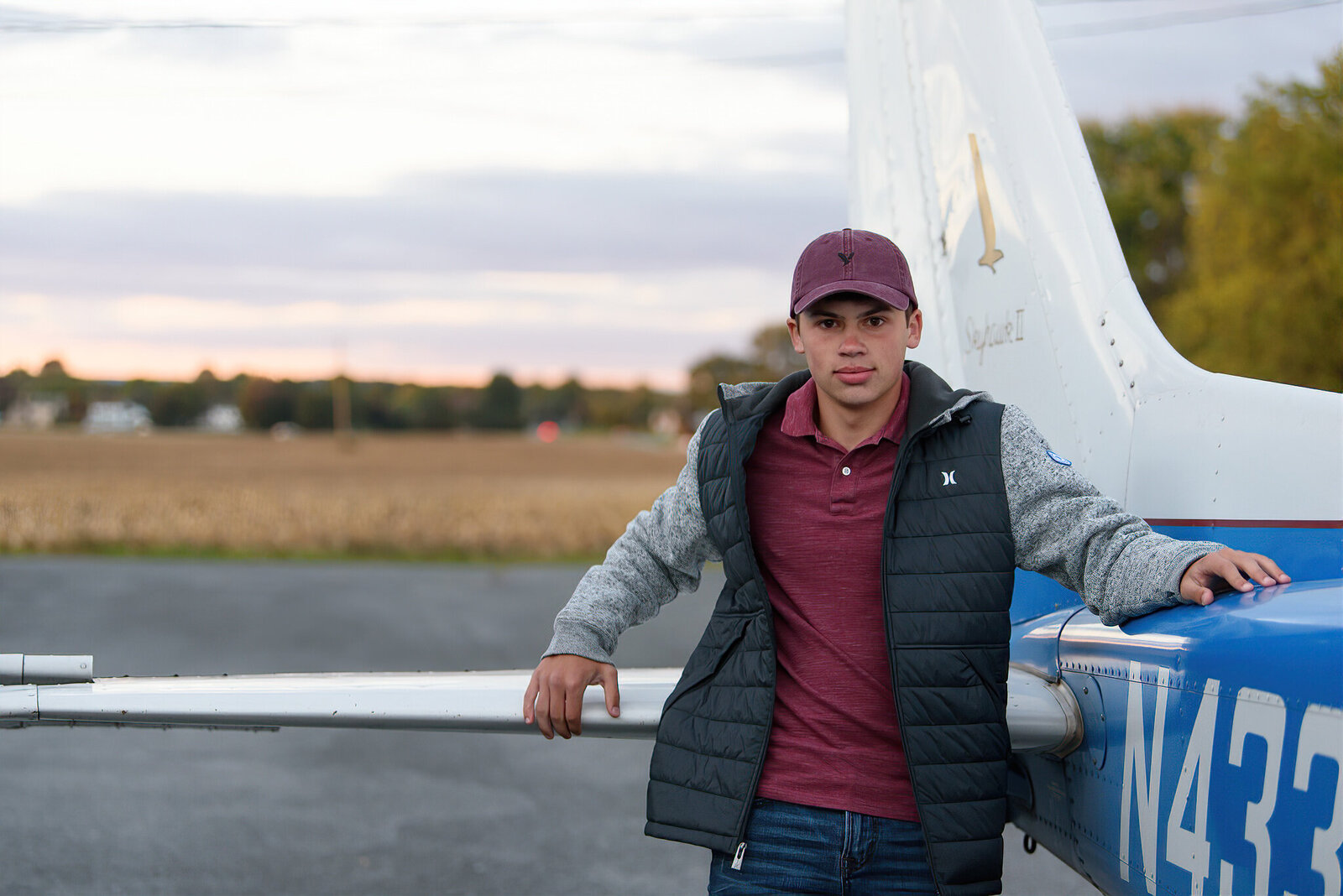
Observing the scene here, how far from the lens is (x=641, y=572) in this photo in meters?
2.05

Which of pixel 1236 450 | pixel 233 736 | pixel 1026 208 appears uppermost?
pixel 1026 208

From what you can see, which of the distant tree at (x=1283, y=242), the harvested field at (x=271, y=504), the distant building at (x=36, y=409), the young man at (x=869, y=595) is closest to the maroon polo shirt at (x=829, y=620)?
the young man at (x=869, y=595)

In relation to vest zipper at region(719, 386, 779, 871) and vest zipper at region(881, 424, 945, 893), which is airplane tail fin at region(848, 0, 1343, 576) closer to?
vest zipper at region(881, 424, 945, 893)

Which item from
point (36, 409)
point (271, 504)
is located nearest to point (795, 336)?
point (36, 409)

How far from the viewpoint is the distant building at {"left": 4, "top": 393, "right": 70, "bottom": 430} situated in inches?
293

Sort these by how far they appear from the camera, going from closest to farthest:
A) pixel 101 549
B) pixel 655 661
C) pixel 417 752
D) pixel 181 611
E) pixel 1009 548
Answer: pixel 1009 548 < pixel 417 752 < pixel 655 661 < pixel 181 611 < pixel 101 549

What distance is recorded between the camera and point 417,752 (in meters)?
6.07

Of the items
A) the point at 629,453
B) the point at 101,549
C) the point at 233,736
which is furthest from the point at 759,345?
the point at 233,736

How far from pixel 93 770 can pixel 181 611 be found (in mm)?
5238

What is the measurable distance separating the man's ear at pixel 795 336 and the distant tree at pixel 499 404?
3780 cm

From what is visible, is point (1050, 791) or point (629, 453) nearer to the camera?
point (1050, 791)

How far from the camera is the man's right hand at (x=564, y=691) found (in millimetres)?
1938

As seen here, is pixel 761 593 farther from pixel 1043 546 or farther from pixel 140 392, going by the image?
pixel 140 392

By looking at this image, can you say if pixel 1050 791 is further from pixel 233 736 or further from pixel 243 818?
pixel 233 736
